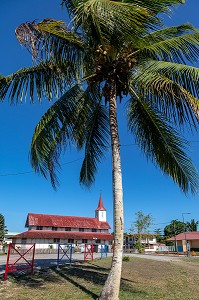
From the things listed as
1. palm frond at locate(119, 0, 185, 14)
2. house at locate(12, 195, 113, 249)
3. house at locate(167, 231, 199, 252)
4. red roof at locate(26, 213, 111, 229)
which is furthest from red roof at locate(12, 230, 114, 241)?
palm frond at locate(119, 0, 185, 14)

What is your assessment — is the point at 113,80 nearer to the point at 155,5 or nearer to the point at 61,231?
the point at 155,5

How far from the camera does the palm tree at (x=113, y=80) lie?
678 cm


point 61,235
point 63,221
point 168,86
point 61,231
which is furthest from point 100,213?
point 168,86

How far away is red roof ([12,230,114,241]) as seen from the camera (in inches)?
1912

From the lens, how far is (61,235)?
51688 mm

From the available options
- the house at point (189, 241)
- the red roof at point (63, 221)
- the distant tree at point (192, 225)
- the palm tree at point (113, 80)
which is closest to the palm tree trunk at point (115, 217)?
the palm tree at point (113, 80)

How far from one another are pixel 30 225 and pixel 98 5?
166 feet

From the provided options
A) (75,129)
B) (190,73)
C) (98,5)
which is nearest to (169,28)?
(190,73)

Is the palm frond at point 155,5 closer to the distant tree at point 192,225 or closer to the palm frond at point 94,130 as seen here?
the palm frond at point 94,130

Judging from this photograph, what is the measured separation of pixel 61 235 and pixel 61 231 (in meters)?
2.87

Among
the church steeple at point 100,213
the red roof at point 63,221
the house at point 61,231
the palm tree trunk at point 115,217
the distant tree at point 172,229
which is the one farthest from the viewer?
the distant tree at point 172,229

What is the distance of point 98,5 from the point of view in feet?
19.1

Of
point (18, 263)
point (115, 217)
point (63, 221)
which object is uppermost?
point (63, 221)

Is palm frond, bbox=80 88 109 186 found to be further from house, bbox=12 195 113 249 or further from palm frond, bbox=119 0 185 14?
house, bbox=12 195 113 249
